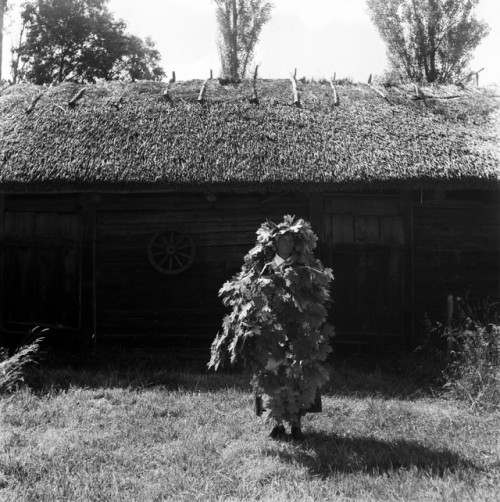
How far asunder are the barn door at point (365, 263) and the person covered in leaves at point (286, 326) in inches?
124

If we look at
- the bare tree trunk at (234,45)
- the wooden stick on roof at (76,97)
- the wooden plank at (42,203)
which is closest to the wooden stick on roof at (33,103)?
the wooden stick on roof at (76,97)

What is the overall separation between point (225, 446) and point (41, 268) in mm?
4369

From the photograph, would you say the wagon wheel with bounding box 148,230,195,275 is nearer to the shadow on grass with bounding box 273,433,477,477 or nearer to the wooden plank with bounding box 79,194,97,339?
the wooden plank with bounding box 79,194,97,339

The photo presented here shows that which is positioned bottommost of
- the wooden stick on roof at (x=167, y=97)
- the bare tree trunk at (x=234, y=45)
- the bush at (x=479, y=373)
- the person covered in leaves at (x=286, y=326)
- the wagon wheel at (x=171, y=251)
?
the bush at (x=479, y=373)

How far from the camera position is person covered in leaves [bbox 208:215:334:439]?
4113mm

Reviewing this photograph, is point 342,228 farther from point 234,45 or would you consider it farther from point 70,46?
point 70,46

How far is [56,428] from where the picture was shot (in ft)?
15.2

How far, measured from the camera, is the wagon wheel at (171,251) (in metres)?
7.26

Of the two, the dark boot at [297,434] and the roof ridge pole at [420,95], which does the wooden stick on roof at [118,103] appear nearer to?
the roof ridge pole at [420,95]

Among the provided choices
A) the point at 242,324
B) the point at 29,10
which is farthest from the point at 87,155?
the point at 29,10

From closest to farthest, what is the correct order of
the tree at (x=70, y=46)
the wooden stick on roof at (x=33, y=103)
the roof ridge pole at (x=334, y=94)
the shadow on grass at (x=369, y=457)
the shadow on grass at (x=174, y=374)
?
the shadow on grass at (x=369, y=457), the shadow on grass at (x=174, y=374), the wooden stick on roof at (x=33, y=103), the roof ridge pole at (x=334, y=94), the tree at (x=70, y=46)

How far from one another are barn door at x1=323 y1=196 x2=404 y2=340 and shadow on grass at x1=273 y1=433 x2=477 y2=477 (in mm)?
3099

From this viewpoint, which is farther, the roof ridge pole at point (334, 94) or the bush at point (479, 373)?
the roof ridge pole at point (334, 94)

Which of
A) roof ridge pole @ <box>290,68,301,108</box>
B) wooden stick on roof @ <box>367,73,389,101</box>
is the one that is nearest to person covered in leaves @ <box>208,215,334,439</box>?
roof ridge pole @ <box>290,68,301,108</box>
